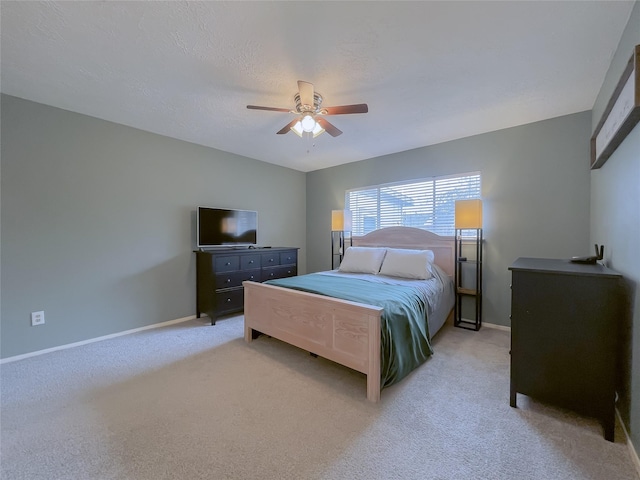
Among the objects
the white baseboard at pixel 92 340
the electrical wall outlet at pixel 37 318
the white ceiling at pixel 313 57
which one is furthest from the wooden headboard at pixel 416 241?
the electrical wall outlet at pixel 37 318

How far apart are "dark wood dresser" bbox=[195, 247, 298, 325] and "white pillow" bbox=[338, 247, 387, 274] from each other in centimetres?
120

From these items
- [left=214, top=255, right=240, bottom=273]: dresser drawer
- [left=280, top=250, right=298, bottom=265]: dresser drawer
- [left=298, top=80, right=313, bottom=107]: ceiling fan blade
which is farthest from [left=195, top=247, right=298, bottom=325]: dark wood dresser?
[left=298, top=80, right=313, bottom=107]: ceiling fan blade

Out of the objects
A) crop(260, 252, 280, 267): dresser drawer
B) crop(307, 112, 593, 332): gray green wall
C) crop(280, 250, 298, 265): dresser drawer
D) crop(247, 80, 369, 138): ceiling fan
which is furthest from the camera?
crop(280, 250, 298, 265): dresser drawer

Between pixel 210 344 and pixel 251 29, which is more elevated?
pixel 251 29

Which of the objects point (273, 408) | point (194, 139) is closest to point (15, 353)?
point (273, 408)

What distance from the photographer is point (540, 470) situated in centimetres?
128

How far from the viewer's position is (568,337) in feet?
5.20

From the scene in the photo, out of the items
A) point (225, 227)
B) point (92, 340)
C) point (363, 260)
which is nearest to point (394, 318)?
point (363, 260)

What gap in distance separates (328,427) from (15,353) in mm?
2993

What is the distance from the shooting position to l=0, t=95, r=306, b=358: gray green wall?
2.44m

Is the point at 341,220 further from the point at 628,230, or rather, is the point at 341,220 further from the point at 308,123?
the point at 628,230

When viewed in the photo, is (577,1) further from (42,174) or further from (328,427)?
(42,174)

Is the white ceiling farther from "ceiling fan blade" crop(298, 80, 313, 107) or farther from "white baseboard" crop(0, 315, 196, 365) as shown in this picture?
"white baseboard" crop(0, 315, 196, 365)

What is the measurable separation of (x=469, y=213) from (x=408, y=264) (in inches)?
36.5
